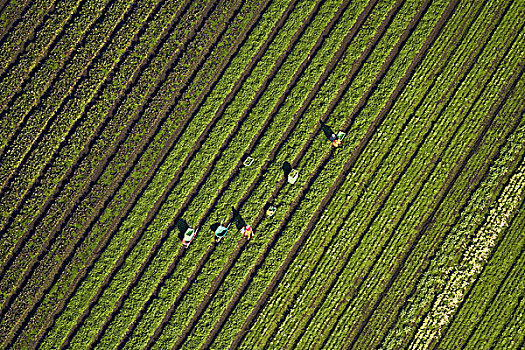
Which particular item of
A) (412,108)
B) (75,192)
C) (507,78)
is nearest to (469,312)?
(412,108)

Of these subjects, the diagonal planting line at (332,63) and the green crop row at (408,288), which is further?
the diagonal planting line at (332,63)

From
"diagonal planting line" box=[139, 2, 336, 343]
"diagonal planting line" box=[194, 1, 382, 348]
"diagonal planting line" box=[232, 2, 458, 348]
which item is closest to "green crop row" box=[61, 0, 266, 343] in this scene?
"diagonal planting line" box=[139, 2, 336, 343]

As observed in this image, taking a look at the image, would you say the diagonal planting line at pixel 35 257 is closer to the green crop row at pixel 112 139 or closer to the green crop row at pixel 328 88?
the green crop row at pixel 112 139

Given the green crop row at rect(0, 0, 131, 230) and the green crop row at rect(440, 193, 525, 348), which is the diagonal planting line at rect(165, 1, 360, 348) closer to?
the green crop row at rect(0, 0, 131, 230)

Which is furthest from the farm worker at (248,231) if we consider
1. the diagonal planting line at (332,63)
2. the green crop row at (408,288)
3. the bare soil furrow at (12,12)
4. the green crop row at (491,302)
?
the bare soil furrow at (12,12)

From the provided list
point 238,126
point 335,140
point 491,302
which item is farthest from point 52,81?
point 491,302

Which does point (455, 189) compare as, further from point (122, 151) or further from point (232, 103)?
point (122, 151)

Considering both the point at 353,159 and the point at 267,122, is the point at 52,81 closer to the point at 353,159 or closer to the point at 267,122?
the point at 267,122
